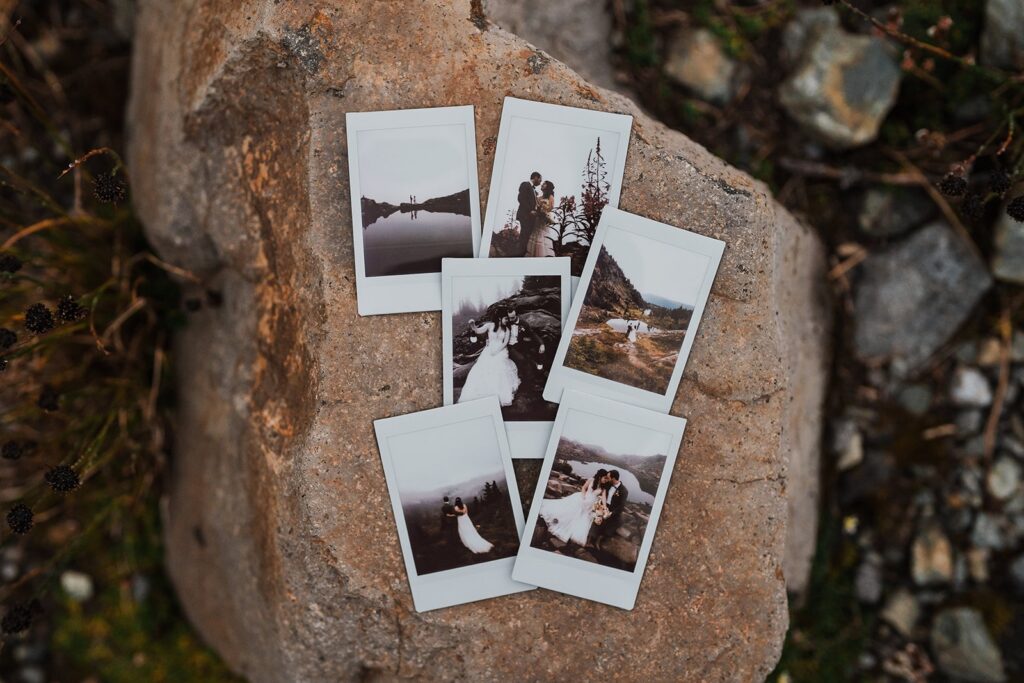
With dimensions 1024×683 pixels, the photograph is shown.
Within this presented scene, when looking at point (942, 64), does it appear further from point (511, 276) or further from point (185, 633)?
point (185, 633)

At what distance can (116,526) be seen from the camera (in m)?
3.16

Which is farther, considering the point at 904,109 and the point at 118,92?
the point at 118,92

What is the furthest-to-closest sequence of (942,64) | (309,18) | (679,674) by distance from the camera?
(942,64) → (679,674) → (309,18)

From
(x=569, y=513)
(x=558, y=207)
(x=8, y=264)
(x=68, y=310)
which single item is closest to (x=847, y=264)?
(x=558, y=207)

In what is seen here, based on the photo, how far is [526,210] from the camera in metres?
2.33

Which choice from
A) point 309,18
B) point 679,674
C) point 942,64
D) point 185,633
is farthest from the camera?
point 185,633

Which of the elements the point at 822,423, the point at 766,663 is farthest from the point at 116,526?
the point at 822,423

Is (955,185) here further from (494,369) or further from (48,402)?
(48,402)

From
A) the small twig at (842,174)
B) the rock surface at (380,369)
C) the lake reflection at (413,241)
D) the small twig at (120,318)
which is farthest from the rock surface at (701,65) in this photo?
the small twig at (120,318)

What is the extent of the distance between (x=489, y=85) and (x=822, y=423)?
1888 millimetres

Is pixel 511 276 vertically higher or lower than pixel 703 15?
lower

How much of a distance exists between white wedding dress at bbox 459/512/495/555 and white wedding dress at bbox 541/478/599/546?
207 millimetres

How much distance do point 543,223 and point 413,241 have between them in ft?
1.37

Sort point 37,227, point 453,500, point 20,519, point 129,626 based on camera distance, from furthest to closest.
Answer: point 129,626 < point 37,227 < point 453,500 < point 20,519
